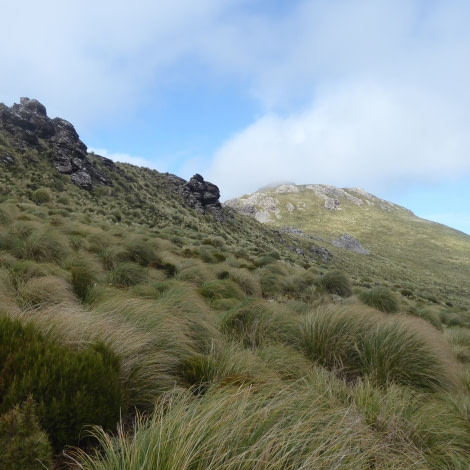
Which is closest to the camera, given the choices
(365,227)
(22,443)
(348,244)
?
(22,443)

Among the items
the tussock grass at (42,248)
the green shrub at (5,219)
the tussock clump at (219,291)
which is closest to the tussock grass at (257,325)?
the tussock clump at (219,291)

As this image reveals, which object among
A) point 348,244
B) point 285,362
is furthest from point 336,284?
point 348,244

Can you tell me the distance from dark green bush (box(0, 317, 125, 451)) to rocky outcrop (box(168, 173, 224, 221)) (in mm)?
45282

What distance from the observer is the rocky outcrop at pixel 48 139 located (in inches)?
1339

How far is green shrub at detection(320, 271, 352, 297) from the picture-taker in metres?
13.1

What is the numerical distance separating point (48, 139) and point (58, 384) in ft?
136

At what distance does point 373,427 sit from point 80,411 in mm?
2486

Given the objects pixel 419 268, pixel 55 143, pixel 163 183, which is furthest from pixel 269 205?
pixel 55 143

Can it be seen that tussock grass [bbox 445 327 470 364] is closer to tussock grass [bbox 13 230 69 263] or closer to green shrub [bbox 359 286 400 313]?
green shrub [bbox 359 286 400 313]

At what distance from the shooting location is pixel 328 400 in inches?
126

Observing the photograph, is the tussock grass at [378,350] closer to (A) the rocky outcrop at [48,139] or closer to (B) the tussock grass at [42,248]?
(B) the tussock grass at [42,248]

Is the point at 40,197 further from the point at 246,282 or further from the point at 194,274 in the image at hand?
the point at 246,282

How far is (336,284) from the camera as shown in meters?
13.3

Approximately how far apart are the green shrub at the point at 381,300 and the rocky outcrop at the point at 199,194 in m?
37.9
